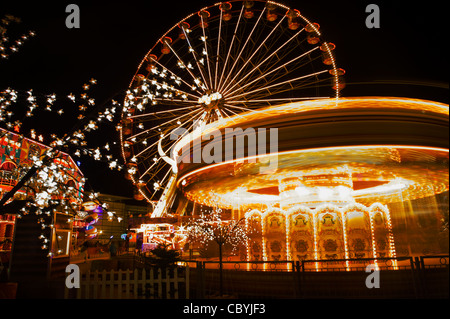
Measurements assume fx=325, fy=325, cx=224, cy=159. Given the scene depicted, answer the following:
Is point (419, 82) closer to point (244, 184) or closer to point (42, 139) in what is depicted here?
point (244, 184)

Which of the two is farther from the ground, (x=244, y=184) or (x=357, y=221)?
(x=244, y=184)

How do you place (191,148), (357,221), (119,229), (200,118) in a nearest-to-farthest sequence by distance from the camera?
(191,148) → (357,221) → (200,118) → (119,229)

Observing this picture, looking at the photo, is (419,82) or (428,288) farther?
(428,288)

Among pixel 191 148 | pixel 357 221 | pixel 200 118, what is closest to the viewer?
pixel 191 148

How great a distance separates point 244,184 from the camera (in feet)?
34.7

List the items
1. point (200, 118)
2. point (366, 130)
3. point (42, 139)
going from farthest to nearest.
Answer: point (42, 139)
point (200, 118)
point (366, 130)

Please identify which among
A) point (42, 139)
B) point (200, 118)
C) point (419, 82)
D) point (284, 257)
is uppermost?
point (42, 139)
